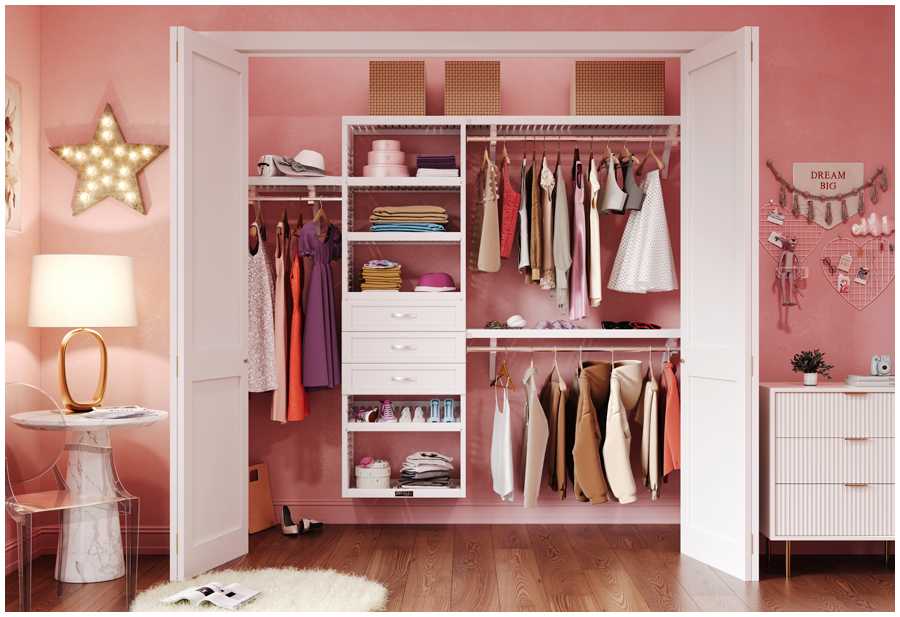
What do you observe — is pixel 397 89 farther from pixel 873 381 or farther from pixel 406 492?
pixel 873 381

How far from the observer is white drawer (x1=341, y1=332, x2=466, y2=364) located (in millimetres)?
3125

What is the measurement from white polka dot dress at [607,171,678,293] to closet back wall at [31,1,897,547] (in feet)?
1.97

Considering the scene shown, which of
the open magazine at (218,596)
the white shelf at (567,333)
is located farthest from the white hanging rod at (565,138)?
A: the open magazine at (218,596)

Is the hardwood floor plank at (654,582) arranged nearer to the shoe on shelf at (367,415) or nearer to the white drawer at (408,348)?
the white drawer at (408,348)

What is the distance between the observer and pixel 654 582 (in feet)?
8.50

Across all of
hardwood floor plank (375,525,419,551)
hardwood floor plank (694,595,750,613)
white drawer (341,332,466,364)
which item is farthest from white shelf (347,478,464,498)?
hardwood floor plank (694,595,750,613)

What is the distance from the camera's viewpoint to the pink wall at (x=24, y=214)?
2.81 m

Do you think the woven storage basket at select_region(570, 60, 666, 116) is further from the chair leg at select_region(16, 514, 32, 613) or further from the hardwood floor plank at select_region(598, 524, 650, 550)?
the chair leg at select_region(16, 514, 32, 613)

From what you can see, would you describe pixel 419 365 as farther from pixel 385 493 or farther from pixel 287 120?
pixel 287 120

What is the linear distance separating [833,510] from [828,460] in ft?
0.70

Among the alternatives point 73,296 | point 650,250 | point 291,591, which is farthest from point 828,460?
point 73,296

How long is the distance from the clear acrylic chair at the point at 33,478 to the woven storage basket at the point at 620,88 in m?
2.62

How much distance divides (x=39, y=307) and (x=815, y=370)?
330 centimetres

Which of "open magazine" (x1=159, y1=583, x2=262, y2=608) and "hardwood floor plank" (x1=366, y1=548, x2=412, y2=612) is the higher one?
"open magazine" (x1=159, y1=583, x2=262, y2=608)
